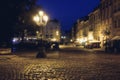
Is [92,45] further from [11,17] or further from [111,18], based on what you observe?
[11,17]

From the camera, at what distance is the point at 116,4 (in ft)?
212

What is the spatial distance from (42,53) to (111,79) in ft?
63.0

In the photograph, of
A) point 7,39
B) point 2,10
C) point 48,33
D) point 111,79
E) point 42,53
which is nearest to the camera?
point 111,79

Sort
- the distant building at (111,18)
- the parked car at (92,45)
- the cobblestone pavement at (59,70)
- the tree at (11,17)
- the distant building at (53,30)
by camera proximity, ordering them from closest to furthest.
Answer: the cobblestone pavement at (59,70) → the tree at (11,17) → the distant building at (111,18) → the parked car at (92,45) → the distant building at (53,30)

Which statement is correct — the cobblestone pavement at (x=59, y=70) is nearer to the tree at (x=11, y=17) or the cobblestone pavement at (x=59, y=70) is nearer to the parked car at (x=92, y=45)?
the tree at (x=11, y=17)

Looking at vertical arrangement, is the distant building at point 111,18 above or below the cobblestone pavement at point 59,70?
above

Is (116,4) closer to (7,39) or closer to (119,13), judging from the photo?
(119,13)

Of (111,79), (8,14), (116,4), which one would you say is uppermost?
(116,4)

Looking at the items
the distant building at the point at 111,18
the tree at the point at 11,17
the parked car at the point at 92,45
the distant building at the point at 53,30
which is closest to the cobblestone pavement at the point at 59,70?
the tree at the point at 11,17

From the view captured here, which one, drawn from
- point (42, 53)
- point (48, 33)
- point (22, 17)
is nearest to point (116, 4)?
point (22, 17)

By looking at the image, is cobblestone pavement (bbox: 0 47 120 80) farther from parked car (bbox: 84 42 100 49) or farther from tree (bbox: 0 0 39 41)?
parked car (bbox: 84 42 100 49)

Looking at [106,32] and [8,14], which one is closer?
[8,14]

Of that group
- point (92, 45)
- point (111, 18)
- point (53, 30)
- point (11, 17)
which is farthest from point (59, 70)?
point (53, 30)

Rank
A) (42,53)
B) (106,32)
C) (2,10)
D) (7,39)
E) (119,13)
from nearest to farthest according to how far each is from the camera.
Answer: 1. (42,53)
2. (2,10)
3. (7,39)
4. (119,13)
5. (106,32)
